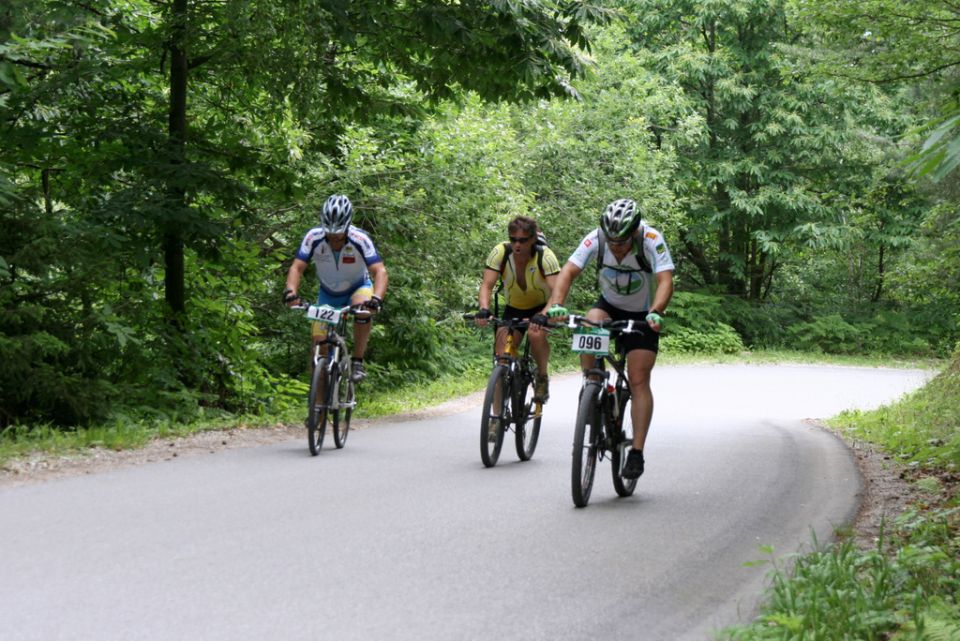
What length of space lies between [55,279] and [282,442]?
2.85 m

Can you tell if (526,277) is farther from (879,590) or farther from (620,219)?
(879,590)

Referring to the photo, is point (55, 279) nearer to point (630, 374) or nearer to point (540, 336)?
point (540, 336)

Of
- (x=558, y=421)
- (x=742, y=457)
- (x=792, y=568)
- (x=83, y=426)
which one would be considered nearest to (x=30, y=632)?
(x=792, y=568)

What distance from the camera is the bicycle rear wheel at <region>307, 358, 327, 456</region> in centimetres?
948

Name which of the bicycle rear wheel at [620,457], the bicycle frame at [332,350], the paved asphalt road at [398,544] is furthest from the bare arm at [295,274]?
the bicycle rear wheel at [620,457]

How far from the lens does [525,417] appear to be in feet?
31.2

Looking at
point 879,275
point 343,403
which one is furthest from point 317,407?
point 879,275

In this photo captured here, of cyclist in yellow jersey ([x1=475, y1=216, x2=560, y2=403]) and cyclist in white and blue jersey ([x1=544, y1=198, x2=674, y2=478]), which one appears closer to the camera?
cyclist in white and blue jersey ([x1=544, y1=198, x2=674, y2=478])

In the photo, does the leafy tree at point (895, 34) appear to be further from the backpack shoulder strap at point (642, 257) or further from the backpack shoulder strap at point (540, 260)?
the backpack shoulder strap at point (642, 257)

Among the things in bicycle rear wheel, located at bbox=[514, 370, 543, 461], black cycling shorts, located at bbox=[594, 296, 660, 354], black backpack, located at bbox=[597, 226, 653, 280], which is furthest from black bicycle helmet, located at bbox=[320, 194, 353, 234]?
black cycling shorts, located at bbox=[594, 296, 660, 354]

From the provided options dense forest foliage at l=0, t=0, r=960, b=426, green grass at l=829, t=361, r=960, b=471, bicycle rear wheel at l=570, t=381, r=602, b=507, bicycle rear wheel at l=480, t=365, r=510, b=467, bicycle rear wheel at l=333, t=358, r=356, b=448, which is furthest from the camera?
dense forest foliage at l=0, t=0, r=960, b=426

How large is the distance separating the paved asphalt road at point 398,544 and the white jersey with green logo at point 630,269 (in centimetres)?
149

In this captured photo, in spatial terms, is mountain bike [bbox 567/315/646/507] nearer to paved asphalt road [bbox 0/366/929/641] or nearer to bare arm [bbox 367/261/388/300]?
paved asphalt road [bbox 0/366/929/641]

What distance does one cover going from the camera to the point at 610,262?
307 inches
